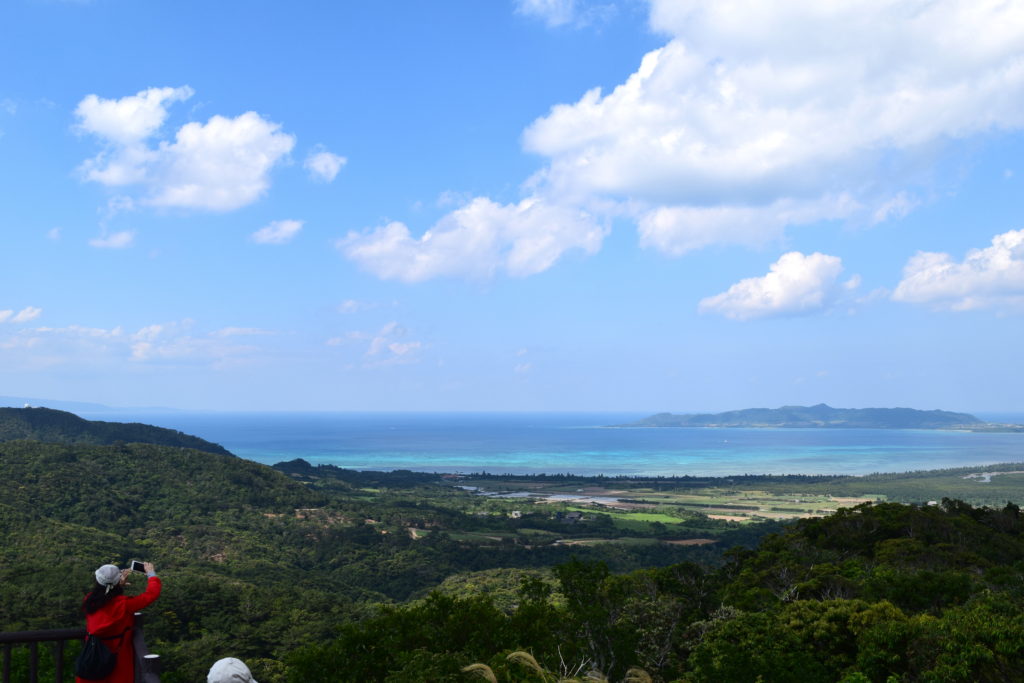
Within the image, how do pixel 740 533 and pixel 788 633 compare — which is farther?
pixel 740 533

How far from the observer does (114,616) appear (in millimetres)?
5332

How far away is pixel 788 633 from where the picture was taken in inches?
582

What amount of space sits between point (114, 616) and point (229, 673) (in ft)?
4.84

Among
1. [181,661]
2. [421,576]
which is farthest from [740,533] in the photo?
[181,661]

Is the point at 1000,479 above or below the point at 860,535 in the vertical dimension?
below

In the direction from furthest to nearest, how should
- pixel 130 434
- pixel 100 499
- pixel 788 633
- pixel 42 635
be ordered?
pixel 130 434
pixel 100 499
pixel 788 633
pixel 42 635

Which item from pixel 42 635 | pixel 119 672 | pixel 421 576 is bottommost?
pixel 421 576

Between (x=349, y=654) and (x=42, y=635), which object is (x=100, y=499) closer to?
(x=349, y=654)

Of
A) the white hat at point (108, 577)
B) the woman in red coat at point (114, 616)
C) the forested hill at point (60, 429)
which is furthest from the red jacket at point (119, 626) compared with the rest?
the forested hill at point (60, 429)

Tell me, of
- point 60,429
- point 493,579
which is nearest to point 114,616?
point 493,579

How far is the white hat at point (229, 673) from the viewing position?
446 centimetres

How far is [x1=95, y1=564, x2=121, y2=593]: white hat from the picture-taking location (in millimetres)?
5383

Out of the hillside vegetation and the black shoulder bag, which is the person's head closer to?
the black shoulder bag

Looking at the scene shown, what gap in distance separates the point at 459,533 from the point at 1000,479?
11483 cm
